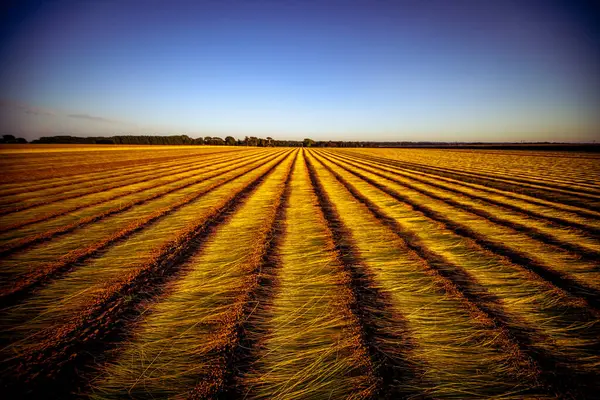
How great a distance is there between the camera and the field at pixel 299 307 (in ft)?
7.89

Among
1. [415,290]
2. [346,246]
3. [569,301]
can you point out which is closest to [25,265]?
[346,246]

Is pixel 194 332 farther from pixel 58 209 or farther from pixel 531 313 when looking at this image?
pixel 58 209

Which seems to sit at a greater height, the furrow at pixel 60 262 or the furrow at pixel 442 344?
the furrow at pixel 442 344

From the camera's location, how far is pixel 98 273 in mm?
4504

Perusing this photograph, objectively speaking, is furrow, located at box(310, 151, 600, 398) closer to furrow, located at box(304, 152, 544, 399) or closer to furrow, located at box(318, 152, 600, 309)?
furrow, located at box(304, 152, 544, 399)

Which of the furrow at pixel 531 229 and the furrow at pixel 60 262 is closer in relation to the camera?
the furrow at pixel 60 262

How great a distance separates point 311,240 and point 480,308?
11.0 ft

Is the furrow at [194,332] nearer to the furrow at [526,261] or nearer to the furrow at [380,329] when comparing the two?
the furrow at [380,329]

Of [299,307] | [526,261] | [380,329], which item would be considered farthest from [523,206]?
[299,307]

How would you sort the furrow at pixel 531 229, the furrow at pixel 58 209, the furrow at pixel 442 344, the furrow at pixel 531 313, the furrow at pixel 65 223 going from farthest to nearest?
the furrow at pixel 58 209
the furrow at pixel 65 223
the furrow at pixel 531 229
the furrow at pixel 531 313
the furrow at pixel 442 344

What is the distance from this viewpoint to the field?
7.89ft

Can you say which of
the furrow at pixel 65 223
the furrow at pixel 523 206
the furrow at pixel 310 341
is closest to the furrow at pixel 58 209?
the furrow at pixel 65 223

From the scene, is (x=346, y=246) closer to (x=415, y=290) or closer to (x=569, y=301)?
(x=415, y=290)

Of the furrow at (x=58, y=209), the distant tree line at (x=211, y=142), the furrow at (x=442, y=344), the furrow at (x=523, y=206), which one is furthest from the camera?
the distant tree line at (x=211, y=142)
